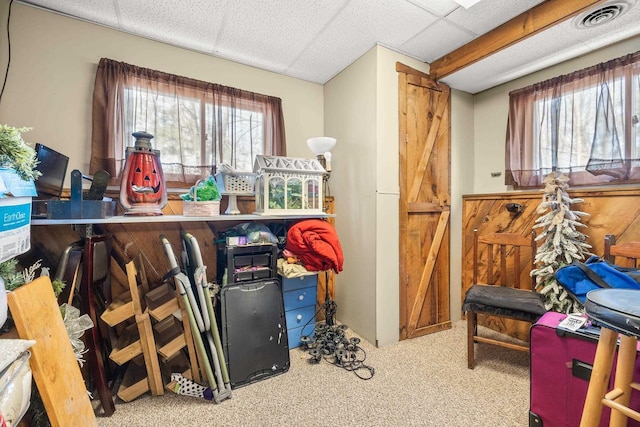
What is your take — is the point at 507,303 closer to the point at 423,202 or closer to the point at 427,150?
the point at 423,202

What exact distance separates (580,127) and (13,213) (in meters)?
3.59

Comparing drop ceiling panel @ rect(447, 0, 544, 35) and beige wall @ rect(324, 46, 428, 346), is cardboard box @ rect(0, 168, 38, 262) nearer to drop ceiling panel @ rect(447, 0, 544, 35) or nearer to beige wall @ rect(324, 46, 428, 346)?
beige wall @ rect(324, 46, 428, 346)

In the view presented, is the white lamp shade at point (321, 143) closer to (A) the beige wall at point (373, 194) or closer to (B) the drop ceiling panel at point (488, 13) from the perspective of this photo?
(A) the beige wall at point (373, 194)

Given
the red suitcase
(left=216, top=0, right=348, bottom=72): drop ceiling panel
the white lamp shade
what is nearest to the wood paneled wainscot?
the red suitcase

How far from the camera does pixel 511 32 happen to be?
6.39 feet

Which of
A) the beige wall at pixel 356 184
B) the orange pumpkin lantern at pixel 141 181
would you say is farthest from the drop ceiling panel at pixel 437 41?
the orange pumpkin lantern at pixel 141 181

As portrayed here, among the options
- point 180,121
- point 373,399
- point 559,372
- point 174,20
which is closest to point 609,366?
point 559,372

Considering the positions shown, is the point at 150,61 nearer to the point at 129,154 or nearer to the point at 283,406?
the point at 129,154

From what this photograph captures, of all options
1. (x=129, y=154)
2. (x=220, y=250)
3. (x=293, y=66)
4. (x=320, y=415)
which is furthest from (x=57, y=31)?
(x=320, y=415)

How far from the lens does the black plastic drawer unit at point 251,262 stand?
1930 millimetres

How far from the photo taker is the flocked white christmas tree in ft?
6.15

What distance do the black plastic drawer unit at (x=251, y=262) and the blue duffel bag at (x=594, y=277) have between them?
6.37ft

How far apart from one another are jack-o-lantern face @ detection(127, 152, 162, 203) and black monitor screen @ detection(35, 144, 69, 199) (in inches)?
14.2

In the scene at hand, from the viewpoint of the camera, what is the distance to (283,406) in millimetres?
1571
